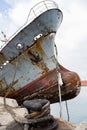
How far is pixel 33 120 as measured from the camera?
3213mm

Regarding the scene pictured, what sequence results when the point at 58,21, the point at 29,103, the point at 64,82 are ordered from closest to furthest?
the point at 29,103 < the point at 64,82 < the point at 58,21

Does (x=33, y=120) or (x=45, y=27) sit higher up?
(x=45, y=27)

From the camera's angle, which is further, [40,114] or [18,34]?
[18,34]

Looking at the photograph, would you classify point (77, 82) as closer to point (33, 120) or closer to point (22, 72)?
point (22, 72)

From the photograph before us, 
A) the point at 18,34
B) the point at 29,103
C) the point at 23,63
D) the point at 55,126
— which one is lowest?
the point at 55,126

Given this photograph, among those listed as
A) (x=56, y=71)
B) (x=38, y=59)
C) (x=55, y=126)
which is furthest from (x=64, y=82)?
(x=55, y=126)

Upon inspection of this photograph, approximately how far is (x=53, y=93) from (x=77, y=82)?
106 centimetres

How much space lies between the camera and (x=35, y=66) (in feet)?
37.2

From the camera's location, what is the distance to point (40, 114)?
10.6 ft

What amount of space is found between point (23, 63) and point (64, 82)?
172 centimetres

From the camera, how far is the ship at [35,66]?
1099cm

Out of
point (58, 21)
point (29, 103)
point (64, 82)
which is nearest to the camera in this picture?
point (29, 103)

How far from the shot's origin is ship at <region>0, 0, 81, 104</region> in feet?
36.1

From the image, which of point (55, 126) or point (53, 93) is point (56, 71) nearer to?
point (53, 93)
